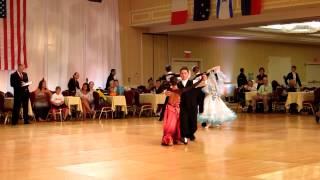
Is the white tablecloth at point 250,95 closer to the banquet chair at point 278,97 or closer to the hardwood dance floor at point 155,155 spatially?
the banquet chair at point 278,97

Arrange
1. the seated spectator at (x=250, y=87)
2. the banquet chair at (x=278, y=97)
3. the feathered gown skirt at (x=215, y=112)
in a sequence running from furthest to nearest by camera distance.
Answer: the seated spectator at (x=250, y=87) → the banquet chair at (x=278, y=97) → the feathered gown skirt at (x=215, y=112)

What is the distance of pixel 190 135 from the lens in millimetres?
9469

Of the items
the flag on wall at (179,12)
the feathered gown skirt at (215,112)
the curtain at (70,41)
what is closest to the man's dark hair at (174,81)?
the feathered gown skirt at (215,112)

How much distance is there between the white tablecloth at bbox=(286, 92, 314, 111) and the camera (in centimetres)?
1766

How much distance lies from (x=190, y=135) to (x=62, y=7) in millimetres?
10767

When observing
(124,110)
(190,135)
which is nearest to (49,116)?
(124,110)

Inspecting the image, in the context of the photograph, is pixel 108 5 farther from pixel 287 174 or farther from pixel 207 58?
pixel 287 174

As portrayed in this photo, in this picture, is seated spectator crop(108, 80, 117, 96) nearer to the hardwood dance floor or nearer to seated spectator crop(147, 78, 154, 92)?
seated spectator crop(147, 78, 154, 92)

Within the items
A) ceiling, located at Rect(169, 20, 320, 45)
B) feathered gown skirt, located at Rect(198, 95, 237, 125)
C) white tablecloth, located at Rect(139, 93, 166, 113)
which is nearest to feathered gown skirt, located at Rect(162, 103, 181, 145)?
feathered gown skirt, located at Rect(198, 95, 237, 125)

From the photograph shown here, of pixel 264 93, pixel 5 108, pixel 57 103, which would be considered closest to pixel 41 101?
pixel 57 103

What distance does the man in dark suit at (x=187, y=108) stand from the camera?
9.27m

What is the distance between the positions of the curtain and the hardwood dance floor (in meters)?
6.14

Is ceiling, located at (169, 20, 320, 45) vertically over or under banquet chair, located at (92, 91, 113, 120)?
over

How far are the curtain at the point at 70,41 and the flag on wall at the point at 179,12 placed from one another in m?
3.12
